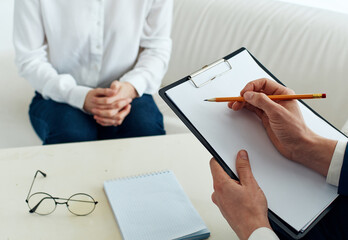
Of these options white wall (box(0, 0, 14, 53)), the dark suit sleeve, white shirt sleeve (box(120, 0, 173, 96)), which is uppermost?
the dark suit sleeve

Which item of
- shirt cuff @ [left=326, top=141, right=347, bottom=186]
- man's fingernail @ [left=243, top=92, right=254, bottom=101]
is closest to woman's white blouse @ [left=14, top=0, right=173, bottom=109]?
man's fingernail @ [left=243, top=92, right=254, bottom=101]

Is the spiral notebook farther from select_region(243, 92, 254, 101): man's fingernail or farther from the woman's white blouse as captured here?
the woman's white blouse

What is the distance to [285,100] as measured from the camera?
2.31 ft

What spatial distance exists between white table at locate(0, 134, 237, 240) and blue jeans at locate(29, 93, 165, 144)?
0.64ft

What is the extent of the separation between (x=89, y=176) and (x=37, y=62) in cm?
51

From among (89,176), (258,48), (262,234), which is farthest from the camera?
(258,48)

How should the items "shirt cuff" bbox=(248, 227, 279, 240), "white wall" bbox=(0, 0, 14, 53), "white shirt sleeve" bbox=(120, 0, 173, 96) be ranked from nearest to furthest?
1. "shirt cuff" bbox=(248, 227, 279, 240)
2. "white shirt sleeve" bbox=(120, 0, 173, 96)
3. "white wall" bbox=(0, 0, 14, 53)

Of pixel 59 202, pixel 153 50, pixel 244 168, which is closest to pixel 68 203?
pixel 59 202

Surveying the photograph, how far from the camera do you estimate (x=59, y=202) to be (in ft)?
2.40

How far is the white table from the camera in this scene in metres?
0.68

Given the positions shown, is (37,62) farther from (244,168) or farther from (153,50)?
(244,168)

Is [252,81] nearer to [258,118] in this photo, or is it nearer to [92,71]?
[258,118]

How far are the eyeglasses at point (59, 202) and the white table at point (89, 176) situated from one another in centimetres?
1

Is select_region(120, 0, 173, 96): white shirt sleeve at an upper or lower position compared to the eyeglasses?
upper
